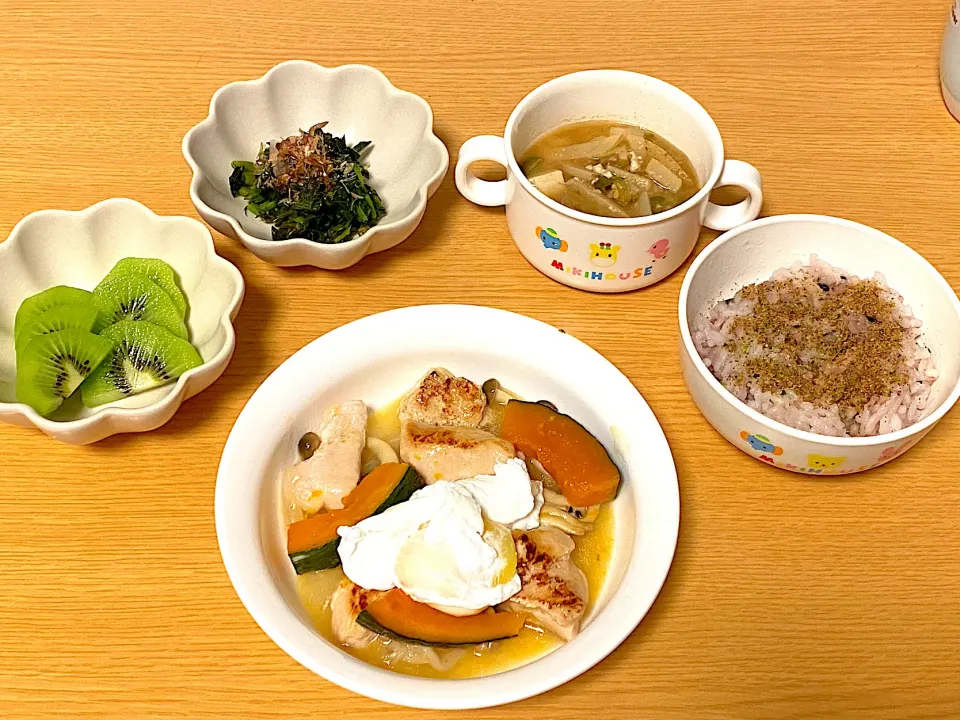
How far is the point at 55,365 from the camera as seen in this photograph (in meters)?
1.46

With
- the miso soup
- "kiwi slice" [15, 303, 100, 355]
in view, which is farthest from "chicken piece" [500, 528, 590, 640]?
"kiwi slice" [15, 303, 100, 355]

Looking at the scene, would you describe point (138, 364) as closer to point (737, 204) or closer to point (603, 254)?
point (603, 254)

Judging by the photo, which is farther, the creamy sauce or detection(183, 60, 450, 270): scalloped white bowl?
detection(183, 60, 450, 270): scalloped white bowl

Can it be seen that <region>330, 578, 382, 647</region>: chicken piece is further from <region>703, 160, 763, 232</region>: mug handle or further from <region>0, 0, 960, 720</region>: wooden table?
<region>703, 160, 763, 232</region>: mug handle

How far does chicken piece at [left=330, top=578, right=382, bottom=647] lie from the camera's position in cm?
130

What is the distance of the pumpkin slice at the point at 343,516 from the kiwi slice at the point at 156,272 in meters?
0.50

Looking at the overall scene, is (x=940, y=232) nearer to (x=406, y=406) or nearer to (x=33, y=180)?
(x=406, y=406)

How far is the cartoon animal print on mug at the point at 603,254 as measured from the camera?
1.56m

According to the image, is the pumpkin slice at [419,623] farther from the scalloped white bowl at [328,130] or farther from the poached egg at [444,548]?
the scalloped white bowl at [328,130]

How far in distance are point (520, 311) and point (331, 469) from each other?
1.65 feet

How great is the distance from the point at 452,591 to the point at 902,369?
0.84 m

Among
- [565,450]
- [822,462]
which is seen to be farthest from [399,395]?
[822,462]

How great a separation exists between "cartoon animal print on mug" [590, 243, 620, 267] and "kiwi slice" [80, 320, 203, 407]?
28.2 inches

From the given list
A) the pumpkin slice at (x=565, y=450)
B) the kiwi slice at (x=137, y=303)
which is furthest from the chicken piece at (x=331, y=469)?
the kiwi slice at (x=137, y=303)
